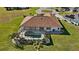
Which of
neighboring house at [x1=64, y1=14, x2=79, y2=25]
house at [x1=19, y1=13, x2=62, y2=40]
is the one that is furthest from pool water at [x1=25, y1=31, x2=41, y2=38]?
neighboring house at [x1=64, y1=14, x2=79, y2=25]

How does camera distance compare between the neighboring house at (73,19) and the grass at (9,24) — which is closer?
the grass at (9,24)

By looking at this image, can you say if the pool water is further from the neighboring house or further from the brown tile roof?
the neighboring house

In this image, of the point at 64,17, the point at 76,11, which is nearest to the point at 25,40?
the point at 64,17

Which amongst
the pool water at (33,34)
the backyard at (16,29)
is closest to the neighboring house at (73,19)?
the backyard at (16,29)

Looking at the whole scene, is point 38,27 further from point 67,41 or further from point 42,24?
point 67,41

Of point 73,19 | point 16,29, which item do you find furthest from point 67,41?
point 16,29

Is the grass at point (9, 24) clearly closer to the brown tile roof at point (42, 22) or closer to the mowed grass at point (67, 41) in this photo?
the brown tile roof at point (42, 22)
